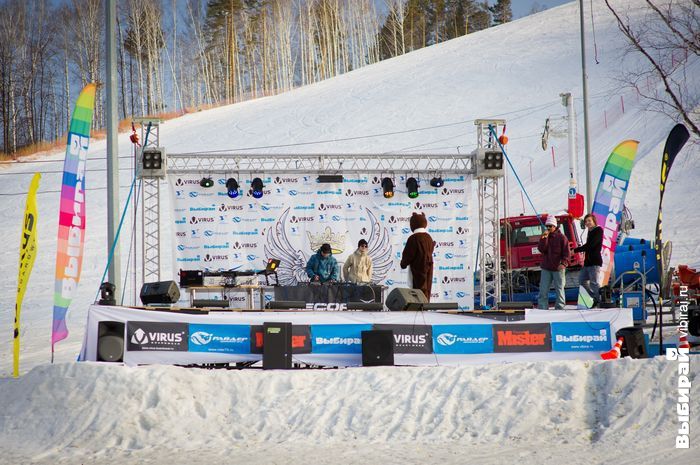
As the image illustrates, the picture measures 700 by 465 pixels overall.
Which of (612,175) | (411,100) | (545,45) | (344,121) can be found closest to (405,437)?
(612,175)

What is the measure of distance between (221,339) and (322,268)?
15.4 ft

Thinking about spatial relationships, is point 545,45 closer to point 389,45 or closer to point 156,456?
point 389,45

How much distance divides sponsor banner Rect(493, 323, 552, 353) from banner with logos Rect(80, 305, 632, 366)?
1cm

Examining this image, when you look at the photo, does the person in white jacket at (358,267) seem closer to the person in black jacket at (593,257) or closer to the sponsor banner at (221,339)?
the person in black jacket at (593,257)

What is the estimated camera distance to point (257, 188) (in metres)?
15.5

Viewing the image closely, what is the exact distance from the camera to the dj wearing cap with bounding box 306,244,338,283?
47.8 ft

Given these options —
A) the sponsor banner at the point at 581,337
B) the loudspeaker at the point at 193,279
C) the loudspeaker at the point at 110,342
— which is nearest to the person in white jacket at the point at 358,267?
the loudspeaker at the point at 193,279

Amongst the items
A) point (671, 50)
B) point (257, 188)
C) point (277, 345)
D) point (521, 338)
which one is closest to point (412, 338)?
point (521, 338)

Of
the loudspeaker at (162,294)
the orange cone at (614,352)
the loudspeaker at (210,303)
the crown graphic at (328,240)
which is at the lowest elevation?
the orange cone at (614,352)

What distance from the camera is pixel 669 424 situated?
7.67 m

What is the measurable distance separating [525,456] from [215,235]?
30.7ft

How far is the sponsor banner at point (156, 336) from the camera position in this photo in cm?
1001

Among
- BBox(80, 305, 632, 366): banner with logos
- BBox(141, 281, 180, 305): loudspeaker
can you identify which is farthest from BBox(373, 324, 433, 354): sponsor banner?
BBox(141, 281, 180, 305): loudspeaker

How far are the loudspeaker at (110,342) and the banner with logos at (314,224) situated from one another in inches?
223
